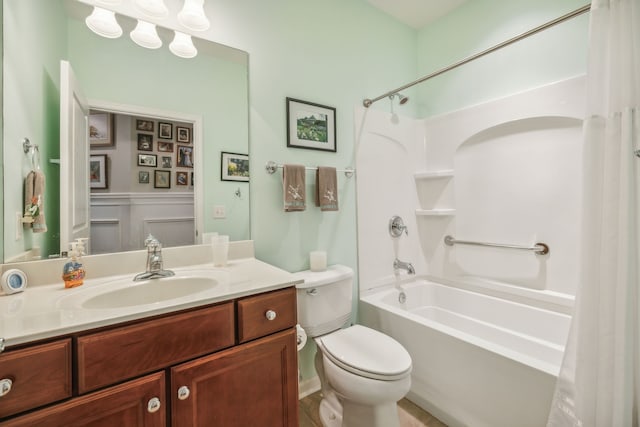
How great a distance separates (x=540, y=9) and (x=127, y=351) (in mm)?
2775

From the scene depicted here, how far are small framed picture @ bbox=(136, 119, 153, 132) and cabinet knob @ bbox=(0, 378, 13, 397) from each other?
1.03 m

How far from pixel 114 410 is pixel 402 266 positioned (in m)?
1.85

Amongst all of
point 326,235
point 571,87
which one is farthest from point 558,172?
point 326,235

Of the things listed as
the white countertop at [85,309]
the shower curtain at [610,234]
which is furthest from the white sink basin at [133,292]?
the shower curtain at [610,234]

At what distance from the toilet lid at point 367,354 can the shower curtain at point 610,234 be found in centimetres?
61

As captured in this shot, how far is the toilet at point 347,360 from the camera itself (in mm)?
1211

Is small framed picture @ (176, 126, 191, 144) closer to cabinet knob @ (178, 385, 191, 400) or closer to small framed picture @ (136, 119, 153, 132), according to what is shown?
small framed picture @ (136, 119, 153, 132)

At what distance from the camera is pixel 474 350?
1353mm

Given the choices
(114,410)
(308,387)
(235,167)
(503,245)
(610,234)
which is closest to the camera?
(114,410)

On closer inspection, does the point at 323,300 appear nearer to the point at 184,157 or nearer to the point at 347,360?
the point at 347,360

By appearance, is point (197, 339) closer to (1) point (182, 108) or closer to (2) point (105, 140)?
(2) point (105, 140)

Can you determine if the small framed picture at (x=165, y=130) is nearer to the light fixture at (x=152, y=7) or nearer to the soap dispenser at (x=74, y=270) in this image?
the light fixture at (x=152, y=7)

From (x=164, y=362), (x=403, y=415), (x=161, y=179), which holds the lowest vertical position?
(x=403, y=415)

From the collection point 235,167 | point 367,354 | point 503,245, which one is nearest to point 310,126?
point 235,167
